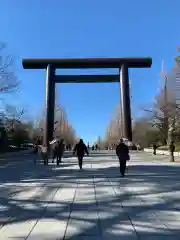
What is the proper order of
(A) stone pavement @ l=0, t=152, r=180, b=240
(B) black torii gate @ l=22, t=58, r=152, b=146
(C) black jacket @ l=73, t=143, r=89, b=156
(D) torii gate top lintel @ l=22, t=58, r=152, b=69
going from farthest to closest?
(D) torii gate top lintel @ l=22, t=58, r=152, b=69 → (B) black torii gate @ l=22, t=58, r=152, b=146 → (C) black jacket @ l=73, t=143, r=89, b=156 → (A) stone pavement @ l=0, t=152, r=180, b=240

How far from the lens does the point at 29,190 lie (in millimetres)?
11578

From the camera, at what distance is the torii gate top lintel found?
3184cm

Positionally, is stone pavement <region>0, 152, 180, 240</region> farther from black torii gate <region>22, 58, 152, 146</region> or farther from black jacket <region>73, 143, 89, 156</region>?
black torii gate <region>22, 58, 152, 146</region>

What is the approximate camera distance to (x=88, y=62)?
31953 mm

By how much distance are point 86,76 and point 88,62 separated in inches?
49.0

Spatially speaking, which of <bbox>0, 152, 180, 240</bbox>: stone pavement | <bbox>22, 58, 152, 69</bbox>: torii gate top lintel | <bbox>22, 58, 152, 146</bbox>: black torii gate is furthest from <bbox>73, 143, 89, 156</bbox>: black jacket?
<bbox>22, 58, 152, 69</bbox>: torii gate top lintel

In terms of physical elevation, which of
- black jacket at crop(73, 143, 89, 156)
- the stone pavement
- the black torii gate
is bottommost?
the stone pavement

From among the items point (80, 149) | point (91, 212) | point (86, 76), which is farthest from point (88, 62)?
point (91, 212)

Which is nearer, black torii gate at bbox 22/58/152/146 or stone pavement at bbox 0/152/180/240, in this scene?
stone pavement at bbox 0/152/180/240

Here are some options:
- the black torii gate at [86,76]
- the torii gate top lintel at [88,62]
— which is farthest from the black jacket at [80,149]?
the torii gate top lintel at [88,62]

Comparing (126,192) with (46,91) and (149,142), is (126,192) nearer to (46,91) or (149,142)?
(46,91)

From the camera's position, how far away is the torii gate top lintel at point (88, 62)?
31844 mm

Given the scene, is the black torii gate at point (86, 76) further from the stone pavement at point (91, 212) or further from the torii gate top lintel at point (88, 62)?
the stone pavement at point (91, 212)

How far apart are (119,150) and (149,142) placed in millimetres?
46867
